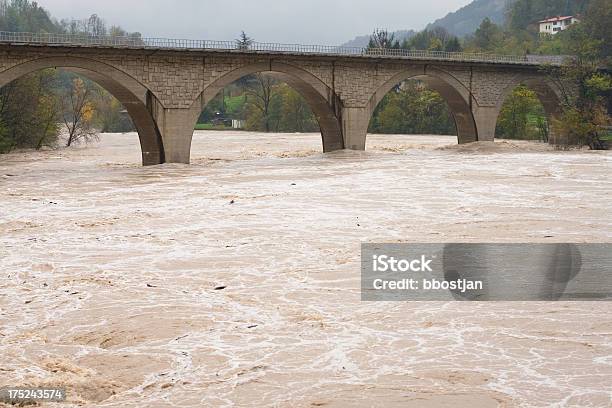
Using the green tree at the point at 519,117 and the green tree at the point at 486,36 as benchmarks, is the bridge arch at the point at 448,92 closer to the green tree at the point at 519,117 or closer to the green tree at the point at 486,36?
the green tree at the point at 519,117

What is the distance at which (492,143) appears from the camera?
163 ft

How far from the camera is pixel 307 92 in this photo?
142ft

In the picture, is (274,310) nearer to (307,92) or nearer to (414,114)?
(307,92)

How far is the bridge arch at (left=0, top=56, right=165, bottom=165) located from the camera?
111 feet

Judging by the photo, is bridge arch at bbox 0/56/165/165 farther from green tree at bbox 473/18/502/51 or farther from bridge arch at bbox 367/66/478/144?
green tree at bbox 473/18/502/51

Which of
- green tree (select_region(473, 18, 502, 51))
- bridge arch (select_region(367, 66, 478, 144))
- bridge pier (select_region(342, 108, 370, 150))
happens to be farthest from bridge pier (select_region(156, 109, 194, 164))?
green tree (select_region(473, 18, 502, 51))

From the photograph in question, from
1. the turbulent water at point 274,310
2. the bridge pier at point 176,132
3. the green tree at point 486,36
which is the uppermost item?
the green tree at point 486,36

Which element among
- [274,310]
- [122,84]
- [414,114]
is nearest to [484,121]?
[122,84]

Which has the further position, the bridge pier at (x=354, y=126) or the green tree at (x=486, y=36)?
the green tree at (x=486, y=36)

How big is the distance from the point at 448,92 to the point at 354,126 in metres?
8.52

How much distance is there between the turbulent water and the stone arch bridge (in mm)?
9555

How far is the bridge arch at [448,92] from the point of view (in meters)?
45.3

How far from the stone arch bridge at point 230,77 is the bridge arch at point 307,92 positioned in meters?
0.05

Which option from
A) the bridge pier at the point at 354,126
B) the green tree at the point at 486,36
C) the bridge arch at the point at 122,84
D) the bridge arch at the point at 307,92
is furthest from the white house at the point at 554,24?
the bridge arch at the point at 122,84
